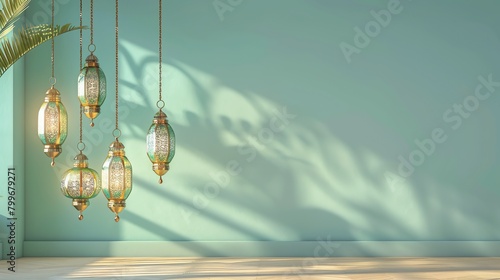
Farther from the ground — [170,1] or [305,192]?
[170,1]

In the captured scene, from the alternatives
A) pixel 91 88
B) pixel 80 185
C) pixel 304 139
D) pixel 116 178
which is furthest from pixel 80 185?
pixel 304 139

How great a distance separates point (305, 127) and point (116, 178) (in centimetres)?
460

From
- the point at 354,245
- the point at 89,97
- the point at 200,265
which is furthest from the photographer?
the point at 354,245

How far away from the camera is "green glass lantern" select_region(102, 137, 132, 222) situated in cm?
324

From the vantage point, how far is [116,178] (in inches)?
128

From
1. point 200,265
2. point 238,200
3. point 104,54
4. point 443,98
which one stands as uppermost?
point 104,54

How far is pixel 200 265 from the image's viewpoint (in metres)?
7.01

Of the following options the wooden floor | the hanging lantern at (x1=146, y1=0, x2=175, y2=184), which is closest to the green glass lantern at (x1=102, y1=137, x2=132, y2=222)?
the hanging lantern at (x1=146, y1=0, x2=175, y2=184)

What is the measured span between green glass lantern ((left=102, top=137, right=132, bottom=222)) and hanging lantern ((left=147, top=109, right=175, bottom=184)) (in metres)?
0.13

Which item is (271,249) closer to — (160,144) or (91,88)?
(160,144)

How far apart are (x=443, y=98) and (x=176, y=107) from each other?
8.34 ft

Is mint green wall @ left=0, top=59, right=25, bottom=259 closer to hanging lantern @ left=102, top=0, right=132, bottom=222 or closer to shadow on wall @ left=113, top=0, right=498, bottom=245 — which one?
shadow on wall @ left=113, top=0, right=498, bottom=245

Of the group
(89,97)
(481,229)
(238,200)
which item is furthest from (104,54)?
(89,97)

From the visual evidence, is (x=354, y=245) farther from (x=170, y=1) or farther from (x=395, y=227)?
(x=170, y=1)
